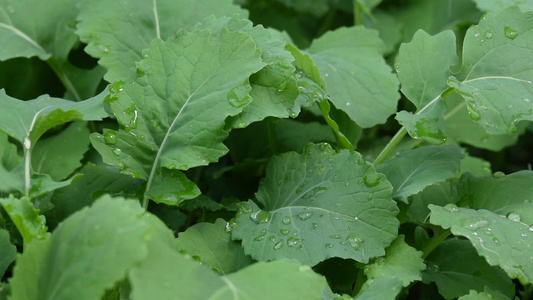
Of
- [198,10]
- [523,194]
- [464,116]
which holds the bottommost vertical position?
[464,116]

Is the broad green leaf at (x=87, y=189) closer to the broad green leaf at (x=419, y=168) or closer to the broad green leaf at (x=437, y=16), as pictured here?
the broad green leaf at (x=419, y=168)

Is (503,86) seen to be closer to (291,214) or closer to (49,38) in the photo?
(291,214)

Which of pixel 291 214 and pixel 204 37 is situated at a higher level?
pixel 204 37

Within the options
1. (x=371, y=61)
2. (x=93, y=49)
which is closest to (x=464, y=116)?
(x=371, y=61)

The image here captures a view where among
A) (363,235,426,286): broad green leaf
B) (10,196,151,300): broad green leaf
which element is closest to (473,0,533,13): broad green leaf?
(363,235,426,286): broad green leaf

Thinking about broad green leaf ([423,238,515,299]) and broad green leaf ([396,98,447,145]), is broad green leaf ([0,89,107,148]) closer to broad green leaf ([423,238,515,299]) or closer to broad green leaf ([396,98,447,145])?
broad green leaf ([396,98,447,145])
